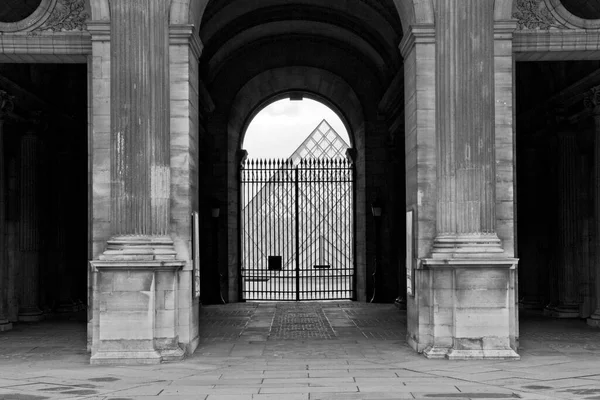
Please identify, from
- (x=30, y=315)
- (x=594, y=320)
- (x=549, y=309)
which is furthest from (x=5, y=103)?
(x=549, y=309)

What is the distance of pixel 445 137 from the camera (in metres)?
13.8

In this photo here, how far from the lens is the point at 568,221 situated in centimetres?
2041

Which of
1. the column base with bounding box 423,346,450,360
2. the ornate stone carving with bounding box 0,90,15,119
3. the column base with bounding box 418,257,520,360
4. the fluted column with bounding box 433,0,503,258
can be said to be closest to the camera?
the column base with bounding box 418,257,520,360

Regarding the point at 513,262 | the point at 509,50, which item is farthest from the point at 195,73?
the point at 513,262

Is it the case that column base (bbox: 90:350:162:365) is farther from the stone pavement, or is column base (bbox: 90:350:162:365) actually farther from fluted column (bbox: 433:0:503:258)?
fluted column (bbox: 433:0:503:258)

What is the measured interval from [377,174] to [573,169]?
782 cm

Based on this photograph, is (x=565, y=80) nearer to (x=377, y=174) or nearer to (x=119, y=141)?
(x=377, y=174)

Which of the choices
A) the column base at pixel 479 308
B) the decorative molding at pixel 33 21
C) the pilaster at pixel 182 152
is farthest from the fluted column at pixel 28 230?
the column base at pixel 479 308

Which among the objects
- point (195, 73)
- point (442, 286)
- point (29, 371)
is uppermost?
point (195, 73)

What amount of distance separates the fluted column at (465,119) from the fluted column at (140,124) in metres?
4.66

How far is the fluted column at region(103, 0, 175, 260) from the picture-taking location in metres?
13.5

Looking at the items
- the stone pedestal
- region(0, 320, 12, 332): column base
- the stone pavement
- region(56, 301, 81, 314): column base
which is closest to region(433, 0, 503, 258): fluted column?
the stone pavement

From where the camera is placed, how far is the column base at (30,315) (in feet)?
67.4

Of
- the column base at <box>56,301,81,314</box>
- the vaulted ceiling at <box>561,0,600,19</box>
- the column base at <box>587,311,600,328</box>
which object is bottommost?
the column base at <box>56,301,81,314</box>
